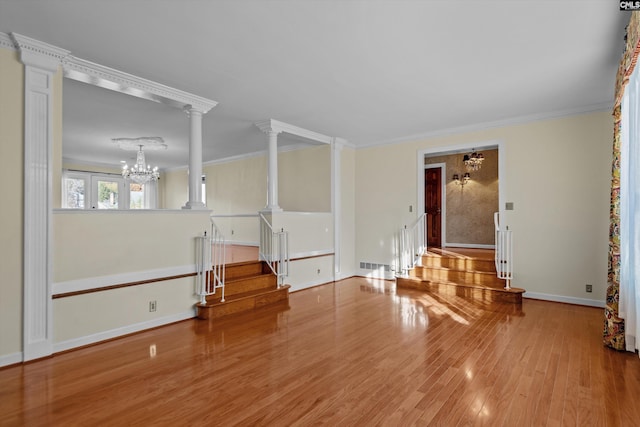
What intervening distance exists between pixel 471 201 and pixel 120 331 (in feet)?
25.9

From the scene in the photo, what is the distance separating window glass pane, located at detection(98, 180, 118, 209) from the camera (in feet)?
34.2

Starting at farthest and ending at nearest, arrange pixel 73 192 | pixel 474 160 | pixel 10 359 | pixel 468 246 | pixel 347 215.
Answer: pixel 73 192, pixel 468 246, pixel 474 160, pixel 347 215, pixel 10 359

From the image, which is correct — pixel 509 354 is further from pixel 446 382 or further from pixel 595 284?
pixel 595 284

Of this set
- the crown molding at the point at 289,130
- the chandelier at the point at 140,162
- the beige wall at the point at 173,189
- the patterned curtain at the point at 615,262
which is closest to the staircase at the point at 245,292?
the crown molding at the point at 289,130

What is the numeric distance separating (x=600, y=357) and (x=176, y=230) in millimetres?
4717

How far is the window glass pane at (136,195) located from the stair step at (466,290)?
9056mm

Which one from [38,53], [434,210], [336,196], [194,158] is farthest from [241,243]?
[38,53]

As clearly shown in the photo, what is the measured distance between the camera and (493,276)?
222 inches

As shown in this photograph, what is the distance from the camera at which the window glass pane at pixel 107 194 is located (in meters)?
10.4

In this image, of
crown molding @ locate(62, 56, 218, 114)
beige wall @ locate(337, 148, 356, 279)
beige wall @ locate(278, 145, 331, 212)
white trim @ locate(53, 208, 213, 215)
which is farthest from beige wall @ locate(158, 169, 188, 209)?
white trim @ locate(53, 208, 213, 215)

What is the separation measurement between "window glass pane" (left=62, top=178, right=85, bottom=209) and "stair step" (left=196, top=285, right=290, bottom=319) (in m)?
7.59

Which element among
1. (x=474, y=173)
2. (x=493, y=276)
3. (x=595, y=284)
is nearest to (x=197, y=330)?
(x=493, y=276)

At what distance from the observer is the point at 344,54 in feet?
11.2

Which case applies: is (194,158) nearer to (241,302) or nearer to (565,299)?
(241,302)
